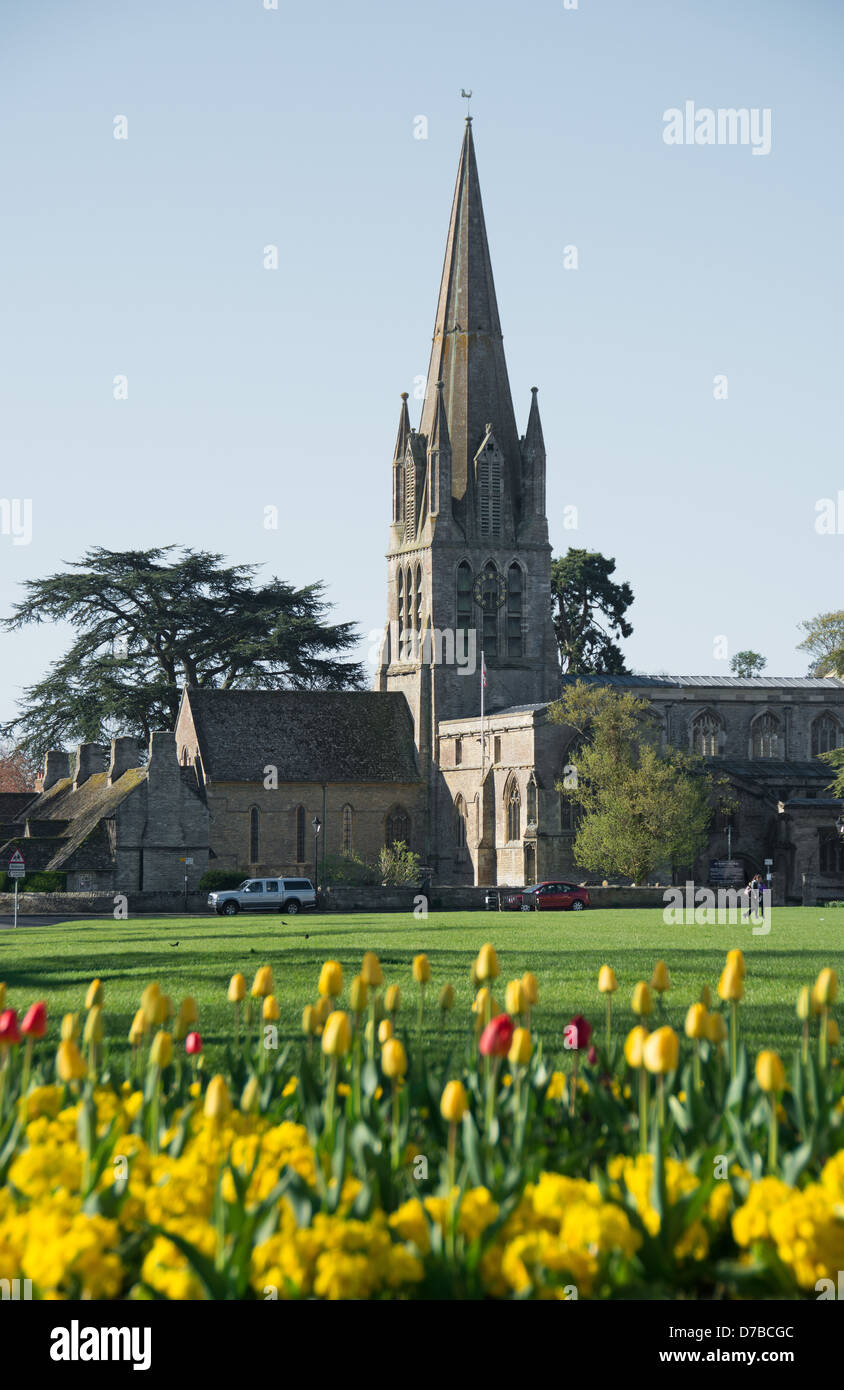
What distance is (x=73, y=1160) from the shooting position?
6.23m

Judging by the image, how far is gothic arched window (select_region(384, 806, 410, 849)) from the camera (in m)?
74.9

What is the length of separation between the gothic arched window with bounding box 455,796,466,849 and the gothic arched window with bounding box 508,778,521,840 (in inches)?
128

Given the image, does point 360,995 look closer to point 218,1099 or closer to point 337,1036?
point 337,1036

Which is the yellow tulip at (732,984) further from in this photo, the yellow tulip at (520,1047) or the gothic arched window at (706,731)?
the gothic arched window at (706,731)

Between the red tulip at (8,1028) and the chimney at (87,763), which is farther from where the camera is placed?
the chimney at (87,763)

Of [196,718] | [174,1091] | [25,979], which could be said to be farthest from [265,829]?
[174,1091]

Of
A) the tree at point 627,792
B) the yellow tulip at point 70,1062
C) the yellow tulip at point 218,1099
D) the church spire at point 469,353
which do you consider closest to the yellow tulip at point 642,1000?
the yellow tulip at point 218,1099

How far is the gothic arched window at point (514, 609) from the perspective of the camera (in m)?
81.1

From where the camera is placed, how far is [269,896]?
191ft

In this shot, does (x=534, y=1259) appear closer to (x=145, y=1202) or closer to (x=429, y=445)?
(x=145, y=1202)

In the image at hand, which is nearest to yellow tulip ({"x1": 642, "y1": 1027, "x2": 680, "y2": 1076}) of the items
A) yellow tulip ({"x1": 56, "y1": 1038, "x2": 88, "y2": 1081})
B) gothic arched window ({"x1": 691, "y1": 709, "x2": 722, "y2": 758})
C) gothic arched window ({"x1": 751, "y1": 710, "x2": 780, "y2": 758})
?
yellow tulip ({"x1": 56, "y1": 1038, "x2": 88, "y2": 1081})

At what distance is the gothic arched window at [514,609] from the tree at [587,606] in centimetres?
2446

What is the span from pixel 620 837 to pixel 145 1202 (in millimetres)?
60439

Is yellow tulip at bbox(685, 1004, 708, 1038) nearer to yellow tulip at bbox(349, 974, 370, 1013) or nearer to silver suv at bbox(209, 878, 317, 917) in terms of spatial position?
yellow tulip at bbox(349, 974, 370, 1013)
